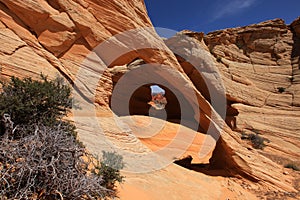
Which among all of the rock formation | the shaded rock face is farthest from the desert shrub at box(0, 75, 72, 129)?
the shaded rock face

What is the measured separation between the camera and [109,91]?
8.38 m

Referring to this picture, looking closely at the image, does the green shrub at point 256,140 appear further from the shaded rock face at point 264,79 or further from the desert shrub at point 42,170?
the desert shrub at point 42,170

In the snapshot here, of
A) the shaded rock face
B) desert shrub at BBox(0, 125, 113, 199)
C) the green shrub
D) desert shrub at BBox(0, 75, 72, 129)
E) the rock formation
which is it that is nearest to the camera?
desert shrub at BBox(0, 125, 113, 199)

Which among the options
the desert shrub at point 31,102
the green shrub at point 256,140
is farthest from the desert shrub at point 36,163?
the green shrub at point 256,140

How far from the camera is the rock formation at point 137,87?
20.3ft

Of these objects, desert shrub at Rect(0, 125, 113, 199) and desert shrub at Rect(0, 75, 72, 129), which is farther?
desert shrub at Rect(0, 75, 72, 129)

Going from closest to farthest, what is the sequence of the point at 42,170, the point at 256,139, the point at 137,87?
the point at 42,170, the point at 256,139, the point at 137,87

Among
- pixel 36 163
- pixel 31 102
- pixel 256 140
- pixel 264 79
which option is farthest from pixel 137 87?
pixel 36 163

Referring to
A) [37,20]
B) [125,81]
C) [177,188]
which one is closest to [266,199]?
[177,188]

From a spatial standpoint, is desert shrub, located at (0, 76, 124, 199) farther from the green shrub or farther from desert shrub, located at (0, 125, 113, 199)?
the green shrub

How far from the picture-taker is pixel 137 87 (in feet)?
51.8

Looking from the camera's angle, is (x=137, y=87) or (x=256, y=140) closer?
(x=256, y=140)

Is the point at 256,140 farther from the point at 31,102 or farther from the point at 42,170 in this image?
the point at 42,170

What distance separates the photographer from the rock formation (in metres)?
6.18
